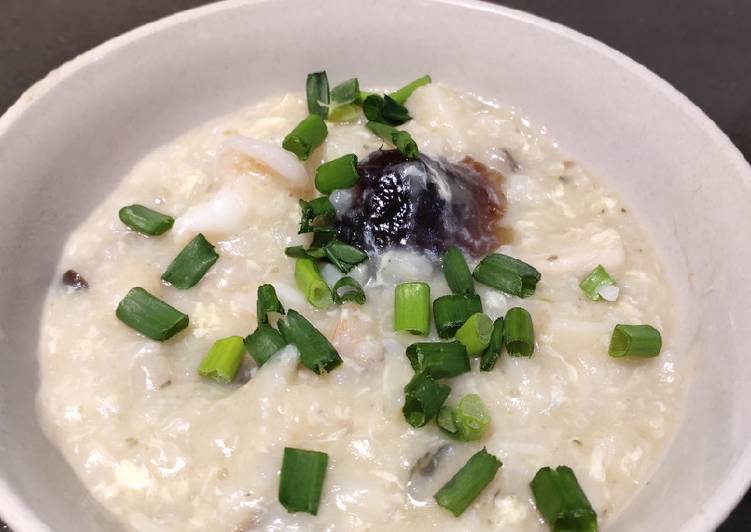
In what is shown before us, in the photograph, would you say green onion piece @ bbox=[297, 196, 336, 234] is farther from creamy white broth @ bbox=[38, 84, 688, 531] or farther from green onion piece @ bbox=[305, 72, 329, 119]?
green onion piece @ bbox=[305, 72, 329, 119]

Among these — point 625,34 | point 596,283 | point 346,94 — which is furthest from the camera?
point 625,34

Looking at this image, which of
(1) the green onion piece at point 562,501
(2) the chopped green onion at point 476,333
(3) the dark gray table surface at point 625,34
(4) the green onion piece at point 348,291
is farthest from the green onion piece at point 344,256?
(3) the dark gray table surface at point 625,34

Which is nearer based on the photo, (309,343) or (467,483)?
(467,483)

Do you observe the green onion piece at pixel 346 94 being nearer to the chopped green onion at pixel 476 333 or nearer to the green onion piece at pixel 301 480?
the chopped green onion at pixel 476 333

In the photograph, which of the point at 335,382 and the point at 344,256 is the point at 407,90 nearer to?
the point at 344,256

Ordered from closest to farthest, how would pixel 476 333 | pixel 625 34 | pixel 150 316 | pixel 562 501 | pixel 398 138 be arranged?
1. pixel 562 501
2. pixel 476 333
3. pixel 150 316
4. pixel 398 138
5. pixel 625 34

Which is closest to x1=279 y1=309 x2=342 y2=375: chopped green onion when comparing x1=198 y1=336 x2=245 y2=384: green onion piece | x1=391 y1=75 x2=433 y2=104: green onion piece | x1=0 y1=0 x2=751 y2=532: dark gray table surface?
x1=198 y1=336 x2=245 y2=384: green onion piece

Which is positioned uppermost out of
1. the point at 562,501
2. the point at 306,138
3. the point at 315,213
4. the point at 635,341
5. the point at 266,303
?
the point at 306,138

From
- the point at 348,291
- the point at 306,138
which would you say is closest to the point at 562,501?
the point at 348,291
